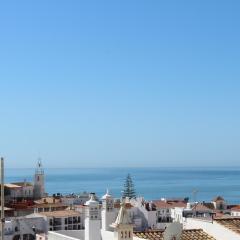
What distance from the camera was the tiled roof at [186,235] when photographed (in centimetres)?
3164

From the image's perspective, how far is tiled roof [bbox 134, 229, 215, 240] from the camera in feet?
104

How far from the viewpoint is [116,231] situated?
28.0 m

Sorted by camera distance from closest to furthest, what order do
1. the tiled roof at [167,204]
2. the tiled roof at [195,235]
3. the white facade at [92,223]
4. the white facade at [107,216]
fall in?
the tiled roof at [195,235] < the white facade at [92,223] < the white facade at [107,216] < the tiled roof at [167,204]

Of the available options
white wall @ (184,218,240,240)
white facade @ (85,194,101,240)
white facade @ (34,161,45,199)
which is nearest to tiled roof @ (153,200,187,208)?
white facade @ (34,161,45,199)

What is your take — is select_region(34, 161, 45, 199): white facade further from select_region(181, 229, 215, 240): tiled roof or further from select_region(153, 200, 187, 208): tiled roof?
select_region(181, 229, 215, 240): tiled roof

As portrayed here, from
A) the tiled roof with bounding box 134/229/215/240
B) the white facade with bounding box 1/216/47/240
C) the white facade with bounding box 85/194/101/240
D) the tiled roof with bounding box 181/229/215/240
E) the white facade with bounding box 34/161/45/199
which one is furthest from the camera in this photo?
the white facade with bounding box 34/161/45/199

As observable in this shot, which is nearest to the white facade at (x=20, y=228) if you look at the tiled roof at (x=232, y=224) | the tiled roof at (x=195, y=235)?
the tiled roof at (x=195, y=235)

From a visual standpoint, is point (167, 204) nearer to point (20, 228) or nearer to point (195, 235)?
point (20, 228)

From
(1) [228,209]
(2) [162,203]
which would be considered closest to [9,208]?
(2) [162,203]

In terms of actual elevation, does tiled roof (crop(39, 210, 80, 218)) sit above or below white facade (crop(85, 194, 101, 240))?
below

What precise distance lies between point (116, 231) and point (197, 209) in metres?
52.6

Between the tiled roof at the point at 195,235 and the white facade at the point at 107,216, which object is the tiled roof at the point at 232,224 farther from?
the white facade at the point at 107,216

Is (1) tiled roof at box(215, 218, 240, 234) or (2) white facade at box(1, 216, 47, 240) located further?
(2) white facade at box(1, 216, 47, 240)

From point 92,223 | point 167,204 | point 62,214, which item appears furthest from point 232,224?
point 167,204
